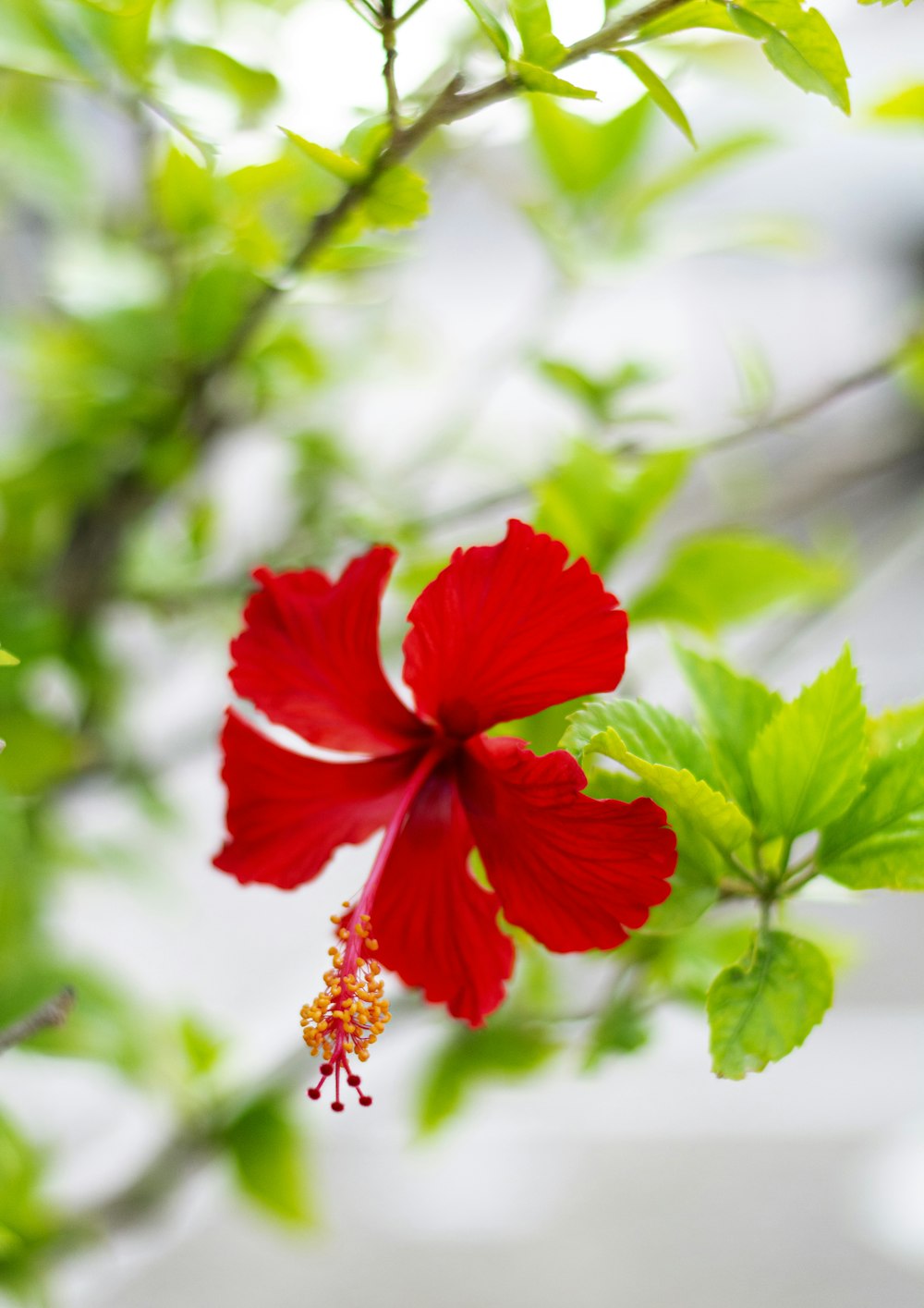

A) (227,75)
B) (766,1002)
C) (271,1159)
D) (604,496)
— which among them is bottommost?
(271,1159)

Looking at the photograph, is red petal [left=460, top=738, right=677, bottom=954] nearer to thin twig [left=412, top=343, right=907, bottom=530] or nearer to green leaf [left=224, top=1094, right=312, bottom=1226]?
thin twig [left=412, top=343, right=907, bottom=530]

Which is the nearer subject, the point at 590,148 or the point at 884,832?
the point at 884,832

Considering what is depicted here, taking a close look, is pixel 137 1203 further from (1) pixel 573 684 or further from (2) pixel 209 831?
(2) pixel 209 831

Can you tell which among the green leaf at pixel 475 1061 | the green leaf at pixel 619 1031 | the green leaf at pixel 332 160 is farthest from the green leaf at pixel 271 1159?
the green leaf at pixel 332 160

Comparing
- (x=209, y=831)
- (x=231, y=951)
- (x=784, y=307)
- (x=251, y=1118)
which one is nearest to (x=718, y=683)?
(x=251, y=1118)

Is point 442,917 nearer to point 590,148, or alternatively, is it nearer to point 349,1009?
point 349,1009

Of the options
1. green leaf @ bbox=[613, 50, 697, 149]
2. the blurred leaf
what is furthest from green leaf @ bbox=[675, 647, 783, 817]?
the blurred leaf

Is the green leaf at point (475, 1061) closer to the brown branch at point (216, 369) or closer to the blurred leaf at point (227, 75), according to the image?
the brown branch at point (216, 369)

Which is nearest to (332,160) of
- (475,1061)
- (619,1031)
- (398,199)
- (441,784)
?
(398,199)
